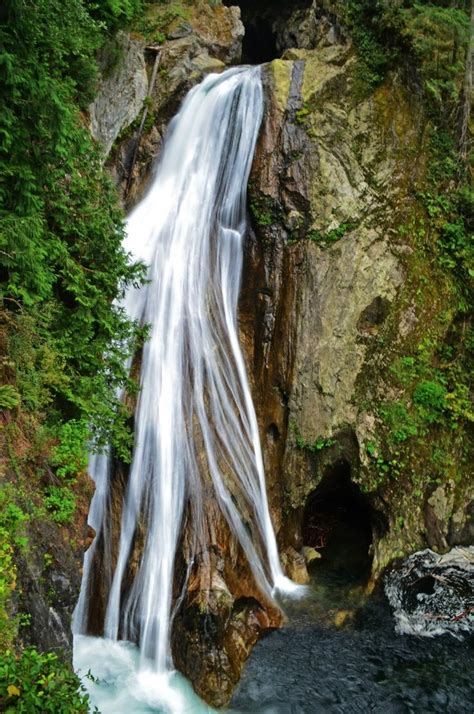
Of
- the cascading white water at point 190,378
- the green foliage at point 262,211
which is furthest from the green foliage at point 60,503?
the green foliage at point 262,211

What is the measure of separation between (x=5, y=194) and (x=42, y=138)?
30.1 inches

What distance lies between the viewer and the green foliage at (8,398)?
206 inches

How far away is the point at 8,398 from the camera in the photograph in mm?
5273

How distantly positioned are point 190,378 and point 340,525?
4.24m

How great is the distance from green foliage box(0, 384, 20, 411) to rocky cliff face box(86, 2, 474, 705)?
2967 mm

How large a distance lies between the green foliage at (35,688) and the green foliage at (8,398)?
236cm

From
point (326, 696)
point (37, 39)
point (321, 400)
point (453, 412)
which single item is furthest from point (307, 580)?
point (37, 39)

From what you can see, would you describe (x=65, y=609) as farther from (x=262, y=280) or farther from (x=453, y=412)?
(x=453, y=412)

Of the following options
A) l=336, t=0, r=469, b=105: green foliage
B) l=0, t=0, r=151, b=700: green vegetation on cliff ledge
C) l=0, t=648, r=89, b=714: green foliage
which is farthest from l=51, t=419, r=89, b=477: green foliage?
l=336, t=0, r=469, b=105: green foliage

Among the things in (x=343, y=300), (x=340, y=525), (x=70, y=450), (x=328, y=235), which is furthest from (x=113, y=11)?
(x=340, y=525)

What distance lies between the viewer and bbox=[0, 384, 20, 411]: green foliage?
524 centimetres

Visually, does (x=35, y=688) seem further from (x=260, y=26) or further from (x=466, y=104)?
(x=260, y=26)

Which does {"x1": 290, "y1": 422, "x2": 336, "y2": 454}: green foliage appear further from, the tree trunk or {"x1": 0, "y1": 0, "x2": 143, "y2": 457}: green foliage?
the tree trunk

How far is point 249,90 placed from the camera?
11.4 m
